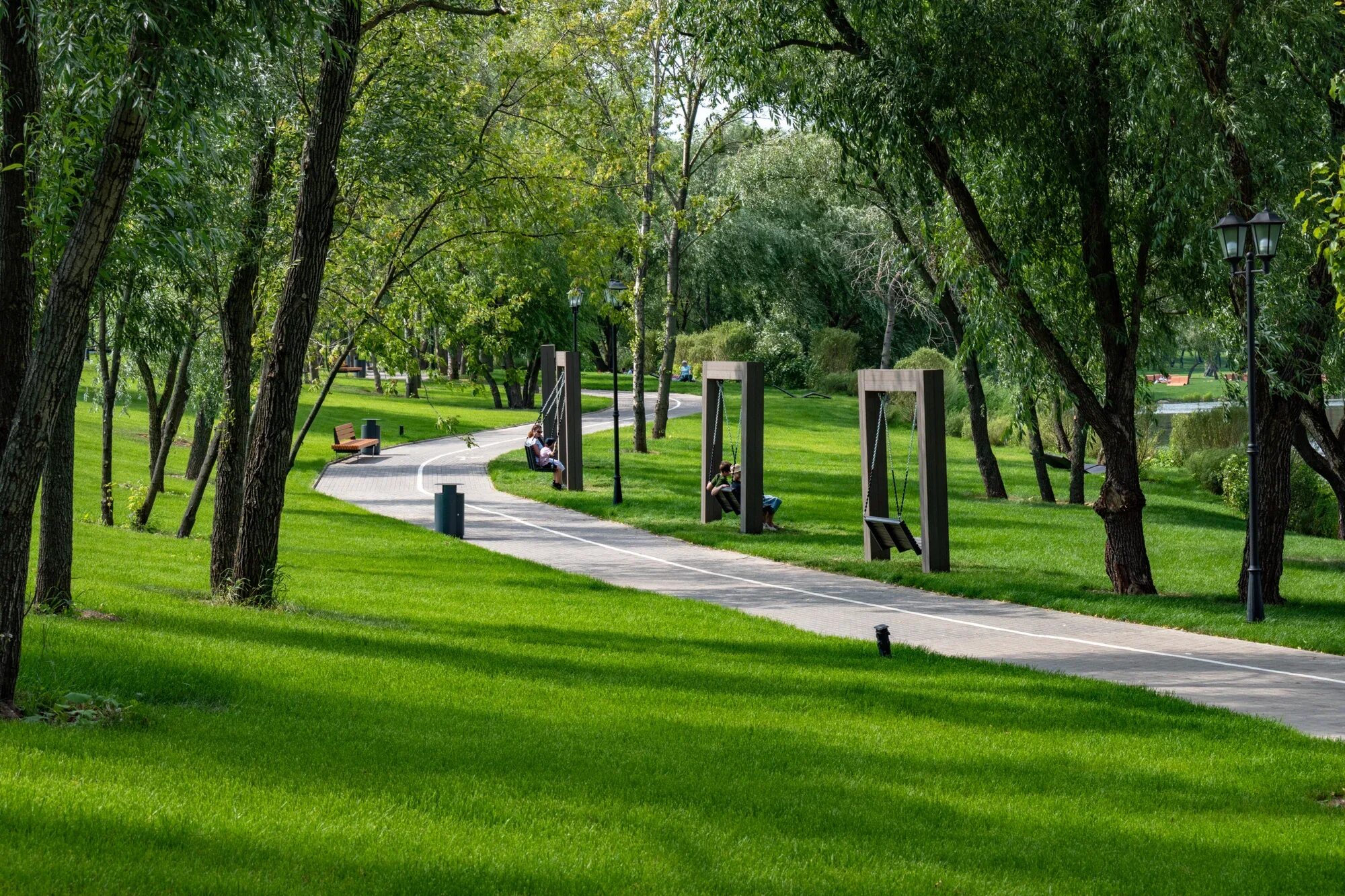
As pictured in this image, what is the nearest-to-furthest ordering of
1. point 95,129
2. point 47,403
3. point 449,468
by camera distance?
point 47,403
point 95,129
point 449,468

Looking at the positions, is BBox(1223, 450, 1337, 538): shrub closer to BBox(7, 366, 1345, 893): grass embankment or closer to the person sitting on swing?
the person sitting on swing

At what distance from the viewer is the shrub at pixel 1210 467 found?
33.2 meters

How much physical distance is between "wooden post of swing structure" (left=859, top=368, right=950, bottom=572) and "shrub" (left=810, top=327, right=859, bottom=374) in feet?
125

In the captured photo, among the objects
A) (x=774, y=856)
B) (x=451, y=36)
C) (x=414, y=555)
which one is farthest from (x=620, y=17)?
→ (x=774, y=856)

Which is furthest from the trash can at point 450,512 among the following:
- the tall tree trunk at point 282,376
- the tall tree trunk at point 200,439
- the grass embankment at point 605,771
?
the grass embankment at point 605,771

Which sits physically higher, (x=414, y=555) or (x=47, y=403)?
(x=47, y=403)

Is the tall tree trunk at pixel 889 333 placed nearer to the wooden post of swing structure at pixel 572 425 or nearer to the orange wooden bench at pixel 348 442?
the orange wooden bench at pixel 348 442

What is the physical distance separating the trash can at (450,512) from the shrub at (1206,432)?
21.3m

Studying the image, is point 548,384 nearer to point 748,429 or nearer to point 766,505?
point 766,505

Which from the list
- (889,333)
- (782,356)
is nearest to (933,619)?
(889,333)

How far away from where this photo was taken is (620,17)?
30.4 meters

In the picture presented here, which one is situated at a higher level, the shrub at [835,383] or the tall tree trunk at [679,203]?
the tall tree trunk at [679,203]

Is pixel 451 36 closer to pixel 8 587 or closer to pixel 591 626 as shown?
pixel 591 626

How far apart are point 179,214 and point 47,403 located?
452 centimetres
